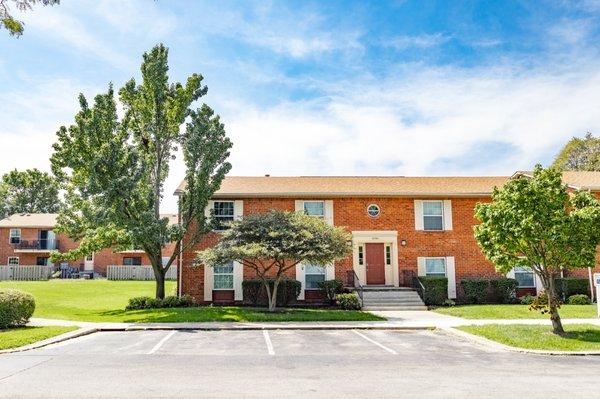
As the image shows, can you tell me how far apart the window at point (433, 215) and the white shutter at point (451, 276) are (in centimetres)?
161

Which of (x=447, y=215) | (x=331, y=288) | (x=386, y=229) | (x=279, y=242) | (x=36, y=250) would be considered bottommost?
(x=331, y=288)

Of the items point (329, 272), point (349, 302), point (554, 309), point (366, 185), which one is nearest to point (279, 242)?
point (349, 302)

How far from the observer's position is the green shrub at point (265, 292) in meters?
22.7

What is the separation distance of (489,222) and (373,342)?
15.0 feet

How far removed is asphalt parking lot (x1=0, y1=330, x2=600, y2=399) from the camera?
25.9ft

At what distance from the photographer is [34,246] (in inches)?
1893

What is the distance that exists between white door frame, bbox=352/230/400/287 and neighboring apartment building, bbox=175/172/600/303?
0.05 metres

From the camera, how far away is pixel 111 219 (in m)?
20.7

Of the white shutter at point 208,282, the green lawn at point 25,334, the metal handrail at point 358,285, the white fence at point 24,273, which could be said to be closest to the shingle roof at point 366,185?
the white shutter at point 208,282

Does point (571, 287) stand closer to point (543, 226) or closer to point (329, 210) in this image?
point (329, 210)

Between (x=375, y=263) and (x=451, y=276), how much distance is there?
365 cm

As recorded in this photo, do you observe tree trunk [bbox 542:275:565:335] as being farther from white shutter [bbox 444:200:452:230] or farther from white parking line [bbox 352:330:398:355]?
white shutter [bbox 444:200:452:230]

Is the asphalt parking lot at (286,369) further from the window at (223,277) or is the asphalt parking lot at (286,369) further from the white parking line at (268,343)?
the window at (223,277)

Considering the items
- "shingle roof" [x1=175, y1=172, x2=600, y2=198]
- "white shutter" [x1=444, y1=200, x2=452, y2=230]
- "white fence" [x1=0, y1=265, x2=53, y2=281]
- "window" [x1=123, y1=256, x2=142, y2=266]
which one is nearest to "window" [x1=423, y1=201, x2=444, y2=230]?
"white shutter" [x1=444, y1=200, x2=452, y2=230]
